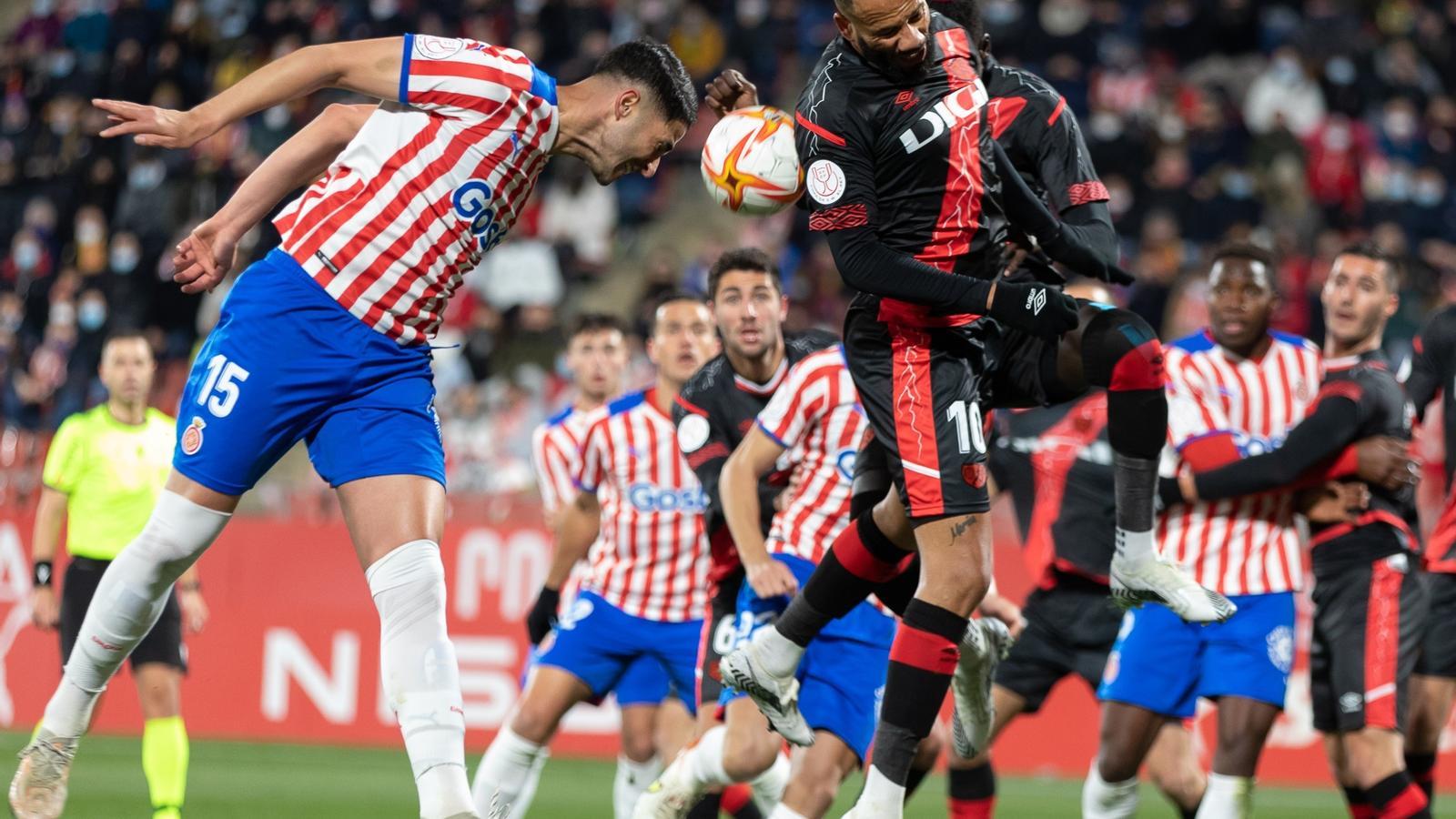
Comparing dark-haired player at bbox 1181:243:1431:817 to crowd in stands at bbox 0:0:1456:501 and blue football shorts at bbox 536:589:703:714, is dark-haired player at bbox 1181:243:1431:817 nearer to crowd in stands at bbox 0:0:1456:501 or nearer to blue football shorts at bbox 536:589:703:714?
blue football shorts at bbox 536:589:703:714

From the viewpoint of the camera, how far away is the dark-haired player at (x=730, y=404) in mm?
7332

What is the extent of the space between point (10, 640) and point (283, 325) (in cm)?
971

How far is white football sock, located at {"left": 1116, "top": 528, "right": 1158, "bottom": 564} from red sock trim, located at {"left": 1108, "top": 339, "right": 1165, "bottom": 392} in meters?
0.46

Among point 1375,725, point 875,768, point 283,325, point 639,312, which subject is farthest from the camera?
point 639,312

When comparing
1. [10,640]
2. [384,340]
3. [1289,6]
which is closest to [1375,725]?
[384,340]

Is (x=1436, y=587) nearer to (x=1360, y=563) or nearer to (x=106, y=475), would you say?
(x=1360, y=563)

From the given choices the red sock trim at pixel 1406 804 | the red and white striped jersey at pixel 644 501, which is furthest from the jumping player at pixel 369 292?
the red sock trim at pixel 1406 804

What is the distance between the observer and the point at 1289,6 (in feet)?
62.4

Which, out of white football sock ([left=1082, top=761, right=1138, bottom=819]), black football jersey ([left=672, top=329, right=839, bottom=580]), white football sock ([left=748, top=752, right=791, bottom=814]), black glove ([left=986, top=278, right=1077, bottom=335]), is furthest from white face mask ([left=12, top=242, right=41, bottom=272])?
black glove ([left=986, top=278, right=1077, bottom=335])

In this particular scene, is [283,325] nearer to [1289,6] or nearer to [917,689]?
[917,689]

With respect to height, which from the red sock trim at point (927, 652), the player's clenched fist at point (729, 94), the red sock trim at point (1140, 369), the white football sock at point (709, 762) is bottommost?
the white football sock at point (709, 762)

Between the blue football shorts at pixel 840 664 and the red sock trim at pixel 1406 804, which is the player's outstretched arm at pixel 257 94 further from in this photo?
the red sock trim at pixel 1406 804

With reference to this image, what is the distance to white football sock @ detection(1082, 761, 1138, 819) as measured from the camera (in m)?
7.82

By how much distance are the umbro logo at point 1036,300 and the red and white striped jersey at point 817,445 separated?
1.94m
